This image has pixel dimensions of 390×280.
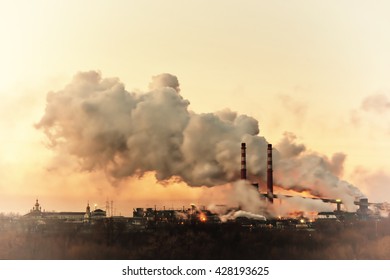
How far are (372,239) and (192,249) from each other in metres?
16.9

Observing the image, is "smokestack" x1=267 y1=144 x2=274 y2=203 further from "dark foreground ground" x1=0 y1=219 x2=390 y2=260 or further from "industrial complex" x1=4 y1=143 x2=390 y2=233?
"dark foreground ground" x1=0 y1=219 x2=390 y2=260

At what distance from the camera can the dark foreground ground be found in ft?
175

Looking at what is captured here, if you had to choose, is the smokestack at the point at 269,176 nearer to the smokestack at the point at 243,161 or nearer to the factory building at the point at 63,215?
the smokestack at the point at 243,161

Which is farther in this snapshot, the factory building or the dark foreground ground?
the factory building

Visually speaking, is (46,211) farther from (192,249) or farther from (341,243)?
(341,243)

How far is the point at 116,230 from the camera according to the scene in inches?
2547

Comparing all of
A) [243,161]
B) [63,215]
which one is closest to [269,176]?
[243,161]

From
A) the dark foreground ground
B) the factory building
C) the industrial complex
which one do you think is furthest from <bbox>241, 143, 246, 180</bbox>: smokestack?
the factory building

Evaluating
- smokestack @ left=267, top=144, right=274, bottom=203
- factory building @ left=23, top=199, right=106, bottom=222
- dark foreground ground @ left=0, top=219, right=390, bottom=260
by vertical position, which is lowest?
dark foreground ground @ left=0, top=219, right=390, bottom=260

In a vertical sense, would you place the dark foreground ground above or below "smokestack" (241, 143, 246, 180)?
below

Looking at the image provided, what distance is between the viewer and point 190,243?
195ft

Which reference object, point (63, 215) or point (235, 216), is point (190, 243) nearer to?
point (235, 216)
